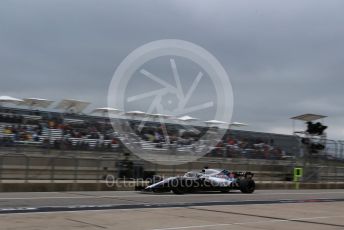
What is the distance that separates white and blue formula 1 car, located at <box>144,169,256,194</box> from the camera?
20.4m

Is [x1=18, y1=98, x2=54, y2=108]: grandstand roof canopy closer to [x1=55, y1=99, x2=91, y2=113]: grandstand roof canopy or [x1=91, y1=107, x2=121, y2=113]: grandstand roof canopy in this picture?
[x1=55, y1=99, x2=91, y2=113]: grandstand roof canopy

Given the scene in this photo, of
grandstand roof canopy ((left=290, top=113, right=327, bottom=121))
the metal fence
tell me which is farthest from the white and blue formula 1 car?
grandstand roof canopy ((left=290, top=113, right=327, bottom=121))

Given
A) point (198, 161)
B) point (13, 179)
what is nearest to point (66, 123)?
point (13, 179)

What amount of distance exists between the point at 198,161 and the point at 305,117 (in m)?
7.56

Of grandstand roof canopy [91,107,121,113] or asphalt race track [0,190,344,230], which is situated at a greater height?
grandstand roof canopy [91,107,121,113]

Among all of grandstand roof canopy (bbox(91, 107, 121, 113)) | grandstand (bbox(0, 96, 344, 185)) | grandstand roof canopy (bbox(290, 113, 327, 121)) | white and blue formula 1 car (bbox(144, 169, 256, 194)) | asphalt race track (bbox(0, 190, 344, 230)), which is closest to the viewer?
asphalt race track (bbox(0, 190, 344, 230))

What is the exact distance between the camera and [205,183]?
71.9 ft

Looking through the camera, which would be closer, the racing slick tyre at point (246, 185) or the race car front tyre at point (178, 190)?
the race car front tyre at point (178, 190)

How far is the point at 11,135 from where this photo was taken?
25062mm

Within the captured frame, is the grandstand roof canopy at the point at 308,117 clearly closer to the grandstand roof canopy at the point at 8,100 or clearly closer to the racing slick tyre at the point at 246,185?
the racing slick tyre at the point at 246,185

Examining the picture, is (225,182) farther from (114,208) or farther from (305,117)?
(305,117)

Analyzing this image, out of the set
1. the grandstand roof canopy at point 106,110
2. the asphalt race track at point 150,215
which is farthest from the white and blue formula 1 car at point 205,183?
the grandstand roof canopy at point 106,110

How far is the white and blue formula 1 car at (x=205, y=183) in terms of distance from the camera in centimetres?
2044

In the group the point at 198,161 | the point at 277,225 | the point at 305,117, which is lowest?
the point at 277,225
